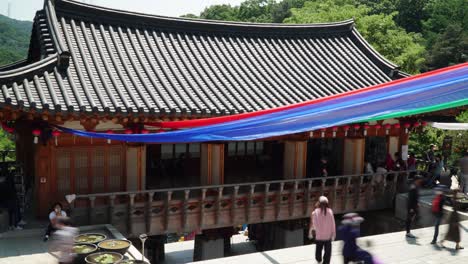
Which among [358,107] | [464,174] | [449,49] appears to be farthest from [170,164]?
[449,49]

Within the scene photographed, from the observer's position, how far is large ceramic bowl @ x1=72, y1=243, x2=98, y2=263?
9720 mm

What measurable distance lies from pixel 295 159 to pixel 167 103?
5860mm

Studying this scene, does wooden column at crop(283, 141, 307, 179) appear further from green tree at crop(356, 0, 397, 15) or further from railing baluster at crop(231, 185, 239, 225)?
green tree at crop(356, 0, 397, 15)

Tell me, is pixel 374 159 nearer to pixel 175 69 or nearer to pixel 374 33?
pixel 175 69

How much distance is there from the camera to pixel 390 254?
1134 centimetres

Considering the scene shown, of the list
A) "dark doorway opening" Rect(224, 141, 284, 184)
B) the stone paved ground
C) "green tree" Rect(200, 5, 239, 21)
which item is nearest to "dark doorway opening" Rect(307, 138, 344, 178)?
"dark doorway opening" Rect(224, 141, 284, 184)

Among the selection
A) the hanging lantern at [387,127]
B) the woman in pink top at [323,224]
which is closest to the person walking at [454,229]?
the woman in pink top at [323,224]

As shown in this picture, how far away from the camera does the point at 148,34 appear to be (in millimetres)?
17531

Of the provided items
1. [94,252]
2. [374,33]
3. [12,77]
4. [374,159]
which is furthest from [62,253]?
[374,33]

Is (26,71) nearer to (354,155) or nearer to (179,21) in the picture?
(179,21)

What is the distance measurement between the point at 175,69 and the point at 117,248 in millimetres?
7683

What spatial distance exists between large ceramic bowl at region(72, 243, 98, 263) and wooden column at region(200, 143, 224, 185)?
577cm

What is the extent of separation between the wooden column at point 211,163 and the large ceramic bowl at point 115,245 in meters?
5.10

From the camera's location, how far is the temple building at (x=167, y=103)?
1297 cm
